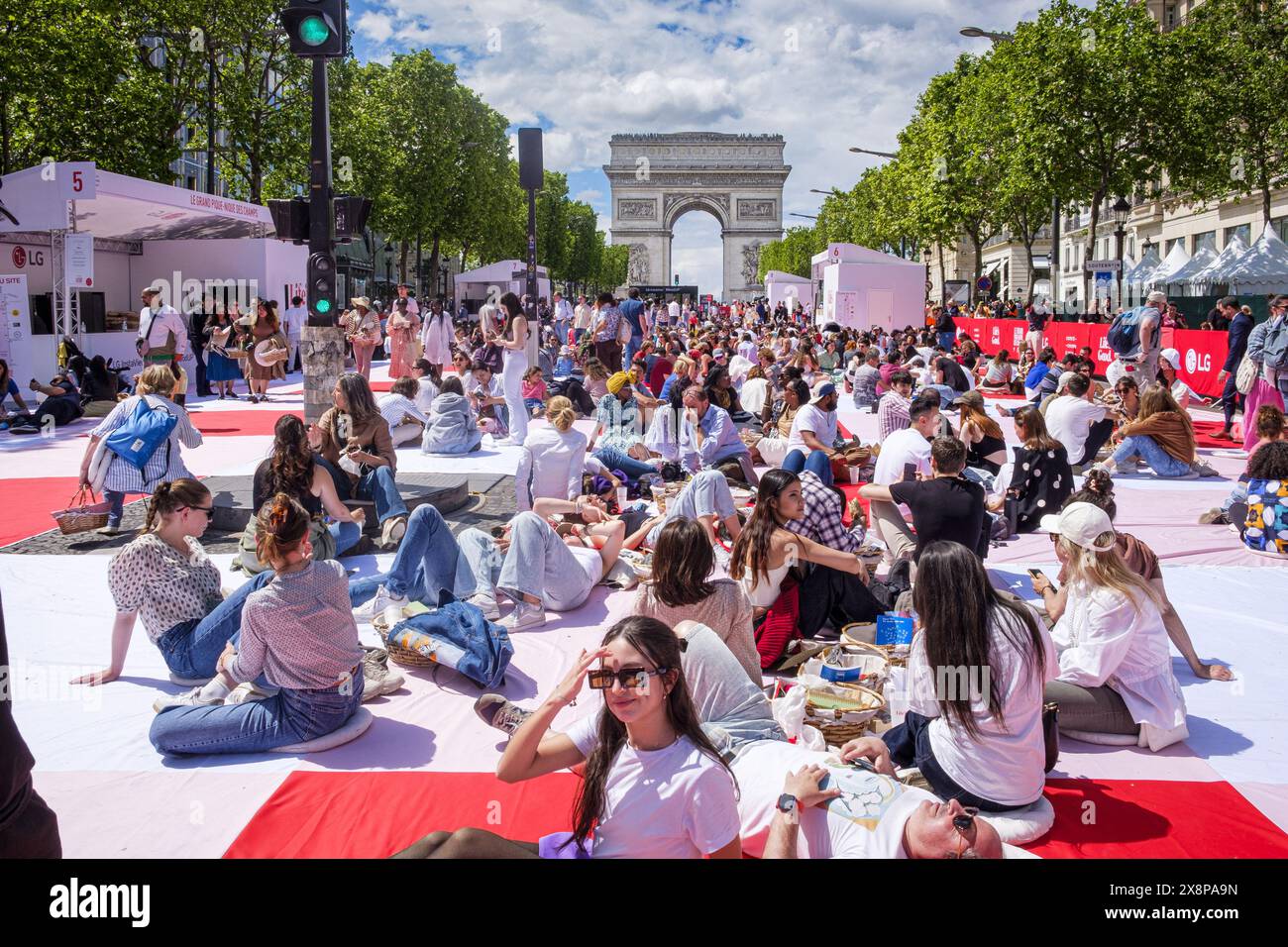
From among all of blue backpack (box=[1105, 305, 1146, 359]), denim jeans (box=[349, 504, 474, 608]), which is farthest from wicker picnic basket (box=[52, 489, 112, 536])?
blue backpack (box=[1105, 305, 1146, 359])

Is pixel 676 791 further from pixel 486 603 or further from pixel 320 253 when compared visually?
pixel 320 253

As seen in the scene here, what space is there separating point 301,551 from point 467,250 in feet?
189

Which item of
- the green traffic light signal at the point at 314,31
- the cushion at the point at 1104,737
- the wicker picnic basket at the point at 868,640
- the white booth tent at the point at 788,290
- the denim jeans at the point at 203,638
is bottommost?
the cushion at the point at 1104,737

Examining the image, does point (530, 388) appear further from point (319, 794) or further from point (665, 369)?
point (319, 794)

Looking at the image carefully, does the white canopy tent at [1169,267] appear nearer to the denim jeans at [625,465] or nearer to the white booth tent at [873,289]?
the white booth tent at [873,289]

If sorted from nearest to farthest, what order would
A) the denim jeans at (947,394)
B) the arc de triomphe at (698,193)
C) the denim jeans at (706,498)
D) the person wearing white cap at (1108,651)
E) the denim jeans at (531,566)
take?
1. the person wearing white cap at (1108,651)
2. the denim jeans at (531,566)
3. the denim jeans at (706,498)
4. the denim jeans at (947,394)
5. the arc de triomphe at (698,193)

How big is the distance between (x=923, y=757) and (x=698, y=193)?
331ft

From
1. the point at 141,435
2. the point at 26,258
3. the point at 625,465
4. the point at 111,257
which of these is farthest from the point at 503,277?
the point at 141,435

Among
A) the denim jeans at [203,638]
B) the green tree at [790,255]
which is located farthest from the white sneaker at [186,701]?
the green tree at [790,255]

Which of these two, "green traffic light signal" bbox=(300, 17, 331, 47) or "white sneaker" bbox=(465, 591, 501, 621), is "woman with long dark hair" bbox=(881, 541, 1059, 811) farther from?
"green traffic light signal" bbox=(300, 17, 331, 47)

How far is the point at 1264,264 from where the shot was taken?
2866 centimetres

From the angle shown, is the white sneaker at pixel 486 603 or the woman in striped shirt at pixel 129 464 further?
the woman in striped shirt at pixel 129 464

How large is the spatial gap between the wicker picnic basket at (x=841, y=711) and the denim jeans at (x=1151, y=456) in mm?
8190

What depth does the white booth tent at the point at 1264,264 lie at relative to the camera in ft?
93.4
